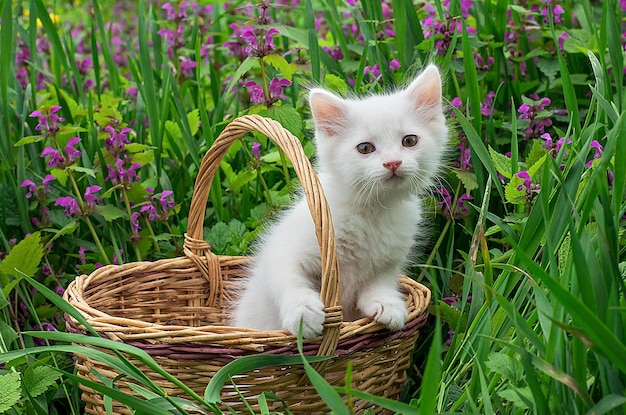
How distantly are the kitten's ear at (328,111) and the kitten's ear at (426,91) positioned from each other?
0.19 m

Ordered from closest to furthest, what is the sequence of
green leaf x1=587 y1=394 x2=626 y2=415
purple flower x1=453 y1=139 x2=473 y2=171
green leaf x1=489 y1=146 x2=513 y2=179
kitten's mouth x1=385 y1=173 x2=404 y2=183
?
green leaf x1=587 y1=394 x2=626 y2=415 < kitten's mouth x1=385 y1=173 x2=404 y2=183 < green leaf x1=489 y1=146 x2=513 y2=179 < purple flower x1=453 y1=139 x2=473 y2=171

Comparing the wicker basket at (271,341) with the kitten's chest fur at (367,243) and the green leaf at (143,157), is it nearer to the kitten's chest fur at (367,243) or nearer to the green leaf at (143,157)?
the kitten's chest fur at (367,243)

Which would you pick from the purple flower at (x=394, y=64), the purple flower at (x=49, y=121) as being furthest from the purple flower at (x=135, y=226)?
the purple flower at (x=394, y=64)

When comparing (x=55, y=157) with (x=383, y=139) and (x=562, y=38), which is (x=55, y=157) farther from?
(x=562, y=38)

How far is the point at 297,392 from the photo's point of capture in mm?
1784

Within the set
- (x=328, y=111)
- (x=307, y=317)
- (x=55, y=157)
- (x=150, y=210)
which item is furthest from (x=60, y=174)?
(x=307, y=317)

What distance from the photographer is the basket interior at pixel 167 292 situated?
2.30 metres

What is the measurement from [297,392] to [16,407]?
669mm

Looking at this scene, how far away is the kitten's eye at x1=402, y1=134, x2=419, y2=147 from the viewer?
2.03m

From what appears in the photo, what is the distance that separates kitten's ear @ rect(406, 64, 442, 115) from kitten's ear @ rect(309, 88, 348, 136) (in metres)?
0.19

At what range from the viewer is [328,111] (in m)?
2.06

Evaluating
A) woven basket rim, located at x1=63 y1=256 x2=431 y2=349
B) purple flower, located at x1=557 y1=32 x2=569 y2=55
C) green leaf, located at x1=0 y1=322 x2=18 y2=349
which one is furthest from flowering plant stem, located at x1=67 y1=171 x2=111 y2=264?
purple flower, located at x1=557 y1=32 x2=569 y2=55

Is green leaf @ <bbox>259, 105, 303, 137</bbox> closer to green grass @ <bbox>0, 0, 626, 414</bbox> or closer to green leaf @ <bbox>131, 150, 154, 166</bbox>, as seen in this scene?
green grass @ <bbox>0, 0, 626, 414</bbox>

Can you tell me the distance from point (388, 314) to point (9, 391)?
2.73ft
